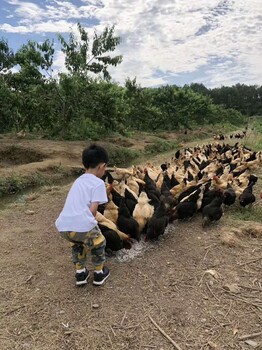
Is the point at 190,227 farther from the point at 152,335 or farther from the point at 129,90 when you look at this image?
the point at 129,90

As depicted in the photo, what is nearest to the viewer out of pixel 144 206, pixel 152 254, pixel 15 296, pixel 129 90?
pixel 15 296

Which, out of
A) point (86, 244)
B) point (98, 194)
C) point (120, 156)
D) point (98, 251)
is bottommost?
point (120, 156)

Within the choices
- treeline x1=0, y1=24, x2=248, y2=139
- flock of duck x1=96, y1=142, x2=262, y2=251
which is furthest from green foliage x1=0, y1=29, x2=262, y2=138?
flock of duck x1=96, y1=142, x2=262, y2=251

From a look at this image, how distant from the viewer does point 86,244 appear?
359cm

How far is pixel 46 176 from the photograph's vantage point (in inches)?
443

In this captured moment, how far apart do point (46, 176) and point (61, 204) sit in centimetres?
409

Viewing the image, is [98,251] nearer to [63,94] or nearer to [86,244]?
[86,244]

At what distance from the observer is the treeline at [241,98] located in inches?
2635

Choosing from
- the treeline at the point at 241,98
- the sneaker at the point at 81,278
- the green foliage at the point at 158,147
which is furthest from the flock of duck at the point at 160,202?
the treeline at the point at 241,98

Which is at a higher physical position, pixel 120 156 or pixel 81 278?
pixel 81 278

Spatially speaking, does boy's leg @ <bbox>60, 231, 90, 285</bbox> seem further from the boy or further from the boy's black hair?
the boy's black hair

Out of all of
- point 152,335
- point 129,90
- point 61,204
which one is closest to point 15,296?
point 152,335

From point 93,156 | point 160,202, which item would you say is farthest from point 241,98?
point 93,156

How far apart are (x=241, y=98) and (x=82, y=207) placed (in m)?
73.5
